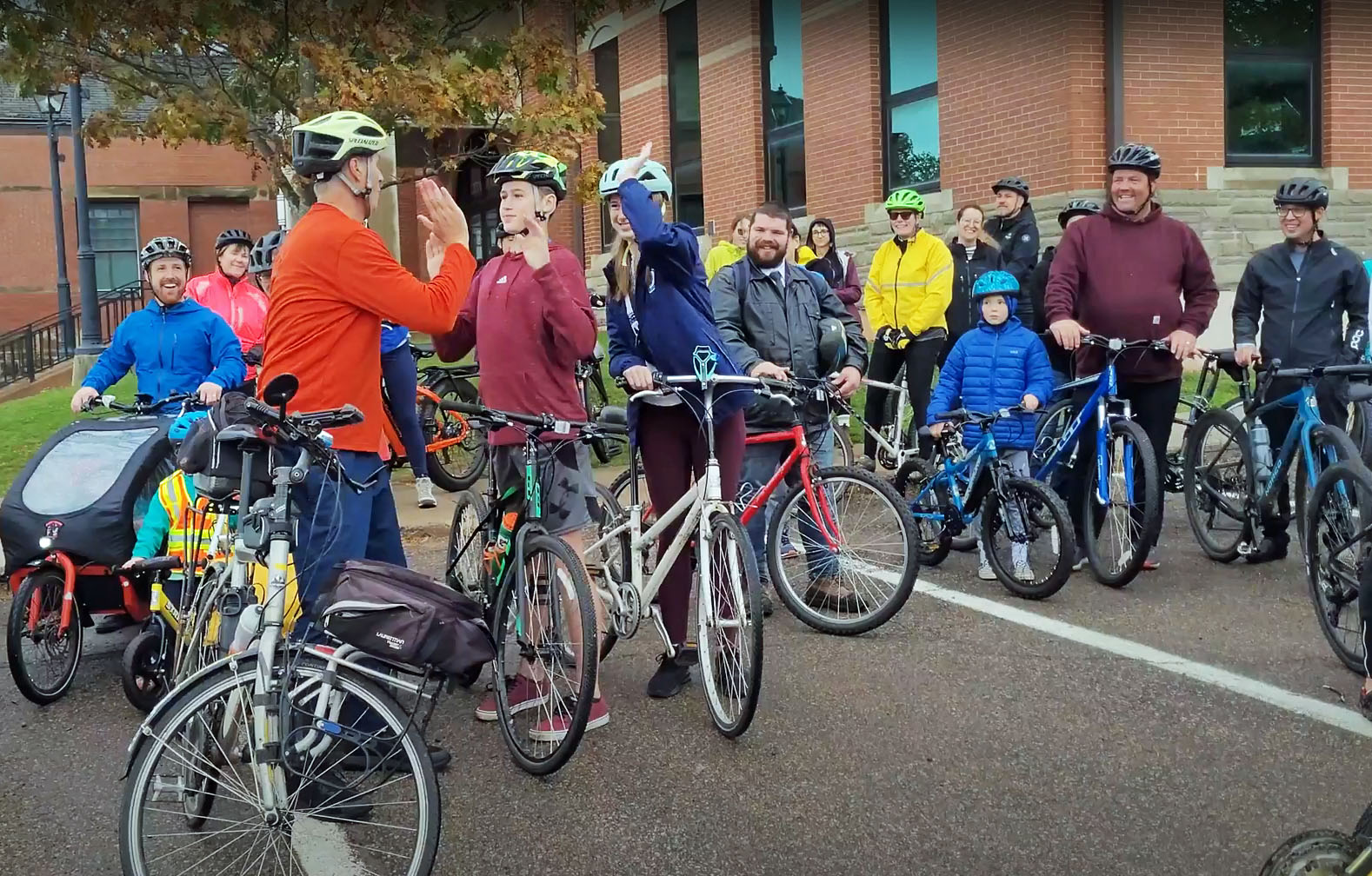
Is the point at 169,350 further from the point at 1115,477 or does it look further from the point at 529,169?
the point at 1115,477

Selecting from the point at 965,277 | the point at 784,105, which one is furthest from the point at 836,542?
the point at 784,105

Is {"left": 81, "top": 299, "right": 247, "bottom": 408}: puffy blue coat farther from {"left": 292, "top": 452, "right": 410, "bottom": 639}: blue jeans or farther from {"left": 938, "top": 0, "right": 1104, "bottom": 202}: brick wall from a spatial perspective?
{"left": 938, "top": 0, "right": 1104, "bottom": 202}: brick wall

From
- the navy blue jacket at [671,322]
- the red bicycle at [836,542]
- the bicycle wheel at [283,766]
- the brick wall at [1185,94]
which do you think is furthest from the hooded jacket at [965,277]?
the bicycle wheel at [283,766]

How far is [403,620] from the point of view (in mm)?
3656

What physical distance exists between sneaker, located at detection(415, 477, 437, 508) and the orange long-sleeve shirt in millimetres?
5102

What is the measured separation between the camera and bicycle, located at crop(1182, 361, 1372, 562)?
6.48 meters

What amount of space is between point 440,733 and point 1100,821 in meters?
2.41

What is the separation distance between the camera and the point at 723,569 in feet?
16.1

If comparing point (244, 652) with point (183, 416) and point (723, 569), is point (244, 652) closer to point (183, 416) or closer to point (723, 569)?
point (723, 569)

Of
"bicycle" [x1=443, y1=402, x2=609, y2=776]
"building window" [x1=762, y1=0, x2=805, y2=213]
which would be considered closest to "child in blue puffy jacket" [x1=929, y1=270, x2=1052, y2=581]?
"building window" [x1=762, y1=0, x2=805, y2=213]

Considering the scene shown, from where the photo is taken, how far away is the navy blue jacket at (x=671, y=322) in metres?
5.14

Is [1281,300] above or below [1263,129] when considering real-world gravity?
below

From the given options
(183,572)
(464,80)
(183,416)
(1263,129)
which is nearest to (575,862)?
(183,572)

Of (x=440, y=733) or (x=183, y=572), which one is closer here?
(x=440, y=733)
